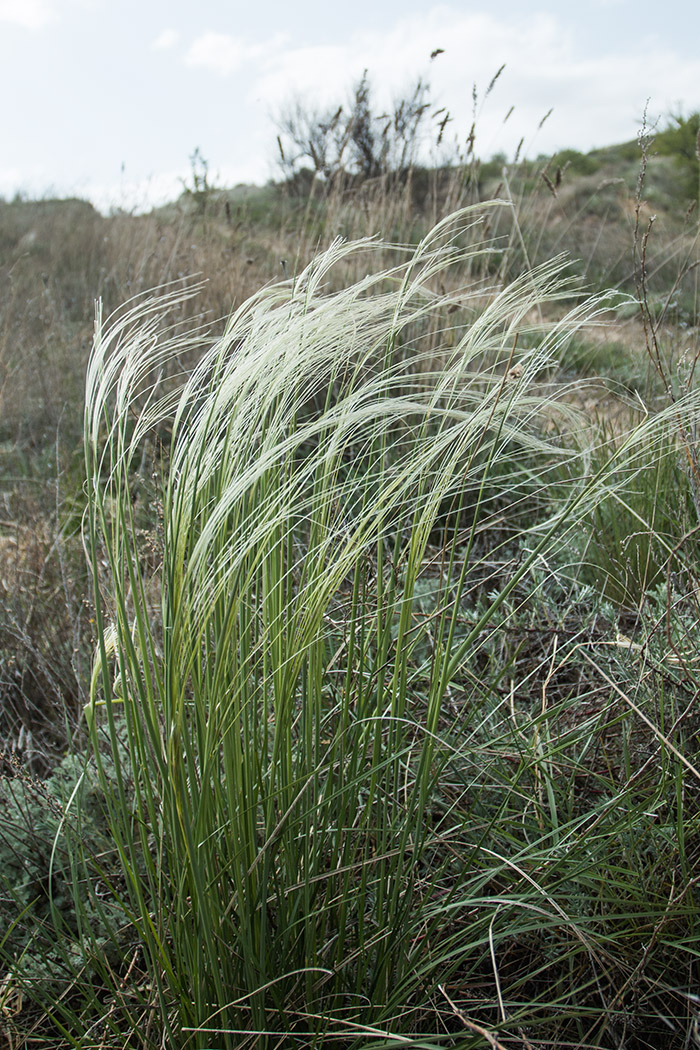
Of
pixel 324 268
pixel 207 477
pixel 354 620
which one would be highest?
pixel 324 268

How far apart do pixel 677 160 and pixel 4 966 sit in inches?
563

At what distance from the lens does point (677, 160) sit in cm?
1213

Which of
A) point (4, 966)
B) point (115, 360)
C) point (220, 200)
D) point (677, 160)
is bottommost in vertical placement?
point (4, 966)

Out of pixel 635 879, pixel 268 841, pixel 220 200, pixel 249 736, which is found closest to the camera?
pixel 268 841

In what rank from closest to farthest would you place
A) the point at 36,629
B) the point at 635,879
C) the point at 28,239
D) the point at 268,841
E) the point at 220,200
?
the point at 268,841, the point at 635,879, the point at 36,629, the point at 220,200, the point at 28,239

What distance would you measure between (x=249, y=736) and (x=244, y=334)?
53 centimetres

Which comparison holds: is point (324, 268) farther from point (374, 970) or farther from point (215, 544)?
point (374, 970)

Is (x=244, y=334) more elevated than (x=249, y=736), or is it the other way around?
(x=244, y=334)

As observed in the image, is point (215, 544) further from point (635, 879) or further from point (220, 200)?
point (220, 200)

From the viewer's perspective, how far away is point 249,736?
842mm

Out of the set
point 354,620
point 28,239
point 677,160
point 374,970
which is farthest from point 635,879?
point 677,160

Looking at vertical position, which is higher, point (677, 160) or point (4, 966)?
point (677, 160)

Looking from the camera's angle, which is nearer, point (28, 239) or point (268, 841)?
point (268, 841)

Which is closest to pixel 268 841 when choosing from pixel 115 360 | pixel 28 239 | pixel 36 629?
pixel 115 360
